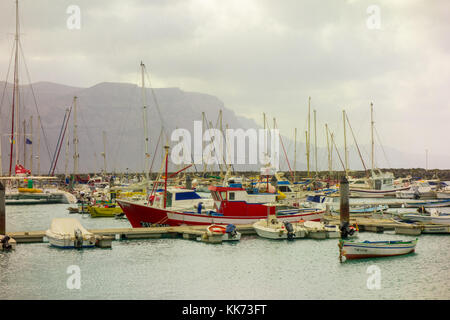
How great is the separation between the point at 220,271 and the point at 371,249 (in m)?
9.73

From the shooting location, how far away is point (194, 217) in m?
41.6

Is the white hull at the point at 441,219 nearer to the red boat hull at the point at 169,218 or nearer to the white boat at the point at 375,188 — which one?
the red boat hull at the point at 169,218

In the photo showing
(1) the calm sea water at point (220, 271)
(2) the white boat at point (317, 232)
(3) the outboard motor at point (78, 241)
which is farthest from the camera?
(2) the white boat at point (317, 232)

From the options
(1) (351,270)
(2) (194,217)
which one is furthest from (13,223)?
(1) (351,270)

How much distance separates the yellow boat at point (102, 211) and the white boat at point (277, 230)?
24594 mm

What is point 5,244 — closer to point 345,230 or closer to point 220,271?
point 220,271

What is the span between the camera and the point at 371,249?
31.3 m

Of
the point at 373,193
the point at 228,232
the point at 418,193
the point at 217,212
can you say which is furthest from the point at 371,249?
the point at 373,193

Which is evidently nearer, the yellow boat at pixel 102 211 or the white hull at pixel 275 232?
the white hull at pixel 275 232

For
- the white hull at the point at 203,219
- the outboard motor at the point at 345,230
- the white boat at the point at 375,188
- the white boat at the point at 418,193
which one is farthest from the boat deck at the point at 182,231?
the white boat at the point at 375,188

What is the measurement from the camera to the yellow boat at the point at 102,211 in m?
58.4

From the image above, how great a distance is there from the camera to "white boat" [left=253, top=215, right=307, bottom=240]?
37938 millimetres

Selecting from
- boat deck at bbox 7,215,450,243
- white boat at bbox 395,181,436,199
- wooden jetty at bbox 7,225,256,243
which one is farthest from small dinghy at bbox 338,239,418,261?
white boat at bbox 395,181,436,199
